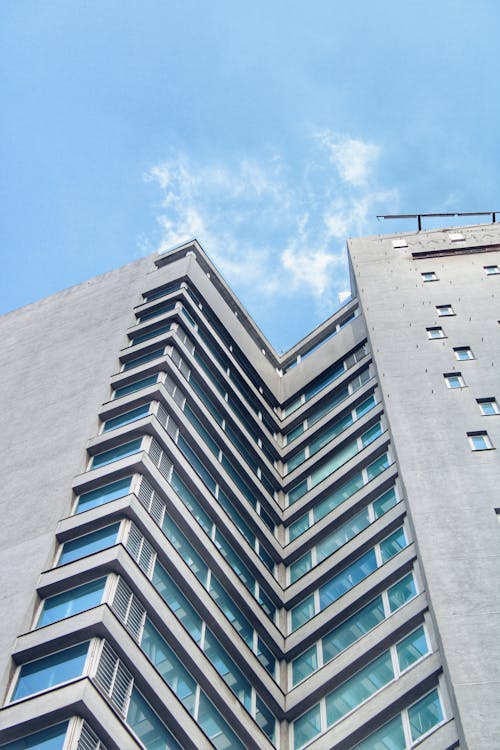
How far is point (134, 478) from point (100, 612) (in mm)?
6243

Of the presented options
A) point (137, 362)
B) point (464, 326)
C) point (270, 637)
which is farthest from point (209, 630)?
point (464, 326)

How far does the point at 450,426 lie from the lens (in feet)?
110

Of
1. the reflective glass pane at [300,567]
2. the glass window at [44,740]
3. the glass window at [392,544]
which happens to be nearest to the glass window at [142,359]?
the reflective glass pane at [300,567]

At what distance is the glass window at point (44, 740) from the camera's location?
65.3 ft

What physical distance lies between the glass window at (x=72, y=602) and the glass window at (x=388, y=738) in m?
8.45

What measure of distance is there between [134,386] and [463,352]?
48.3 ft

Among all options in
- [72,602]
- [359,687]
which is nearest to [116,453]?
[72,602]

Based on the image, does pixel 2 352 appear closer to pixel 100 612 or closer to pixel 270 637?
pixel 270 637

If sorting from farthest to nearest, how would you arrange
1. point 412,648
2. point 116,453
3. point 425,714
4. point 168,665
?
point 116,453, point 412,648, point 168,665, point 425,714

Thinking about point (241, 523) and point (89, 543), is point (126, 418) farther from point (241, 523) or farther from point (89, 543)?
point (89, 543)

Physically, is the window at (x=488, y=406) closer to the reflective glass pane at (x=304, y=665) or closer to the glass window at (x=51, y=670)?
the reflective glass pane at (x=304, y=665)

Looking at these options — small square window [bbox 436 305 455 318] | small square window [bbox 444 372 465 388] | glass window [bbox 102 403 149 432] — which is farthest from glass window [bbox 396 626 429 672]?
small square window [bbox 436 305 455 318]

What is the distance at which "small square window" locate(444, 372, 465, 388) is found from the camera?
36.3 m

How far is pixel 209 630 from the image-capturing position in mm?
27641
